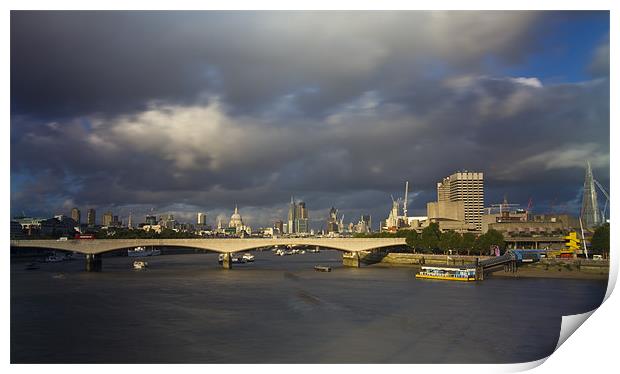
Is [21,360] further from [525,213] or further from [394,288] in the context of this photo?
[525,213]

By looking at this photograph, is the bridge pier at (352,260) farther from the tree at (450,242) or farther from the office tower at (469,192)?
the office tower at (469,192)

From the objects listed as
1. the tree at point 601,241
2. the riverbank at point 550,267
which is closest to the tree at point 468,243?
the riverbank at point 550,267

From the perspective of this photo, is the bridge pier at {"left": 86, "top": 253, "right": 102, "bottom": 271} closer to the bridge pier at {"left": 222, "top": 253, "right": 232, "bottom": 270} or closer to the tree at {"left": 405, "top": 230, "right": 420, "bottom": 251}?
the bridge pier at {"left": 222, "top": 253, "right": 232, "bottom": 270}

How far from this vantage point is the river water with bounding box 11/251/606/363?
12.5 metres

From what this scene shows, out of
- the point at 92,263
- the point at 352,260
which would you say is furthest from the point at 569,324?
the point at 92,263

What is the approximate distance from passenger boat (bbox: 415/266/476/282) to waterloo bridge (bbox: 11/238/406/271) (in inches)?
356

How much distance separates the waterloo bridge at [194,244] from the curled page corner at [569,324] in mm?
21506

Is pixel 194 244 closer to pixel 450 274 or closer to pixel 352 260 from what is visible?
pixel 352 260

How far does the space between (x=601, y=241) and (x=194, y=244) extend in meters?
22.4

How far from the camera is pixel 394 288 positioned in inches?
934

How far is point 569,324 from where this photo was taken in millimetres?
15070

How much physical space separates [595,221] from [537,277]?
1218 cm

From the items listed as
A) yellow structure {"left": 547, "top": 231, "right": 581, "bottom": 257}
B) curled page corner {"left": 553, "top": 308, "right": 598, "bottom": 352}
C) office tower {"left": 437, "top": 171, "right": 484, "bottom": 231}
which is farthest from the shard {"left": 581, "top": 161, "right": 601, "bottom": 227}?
A: office tower {"left": 437, "top": 171, "right": 484, "bottom": 231}
